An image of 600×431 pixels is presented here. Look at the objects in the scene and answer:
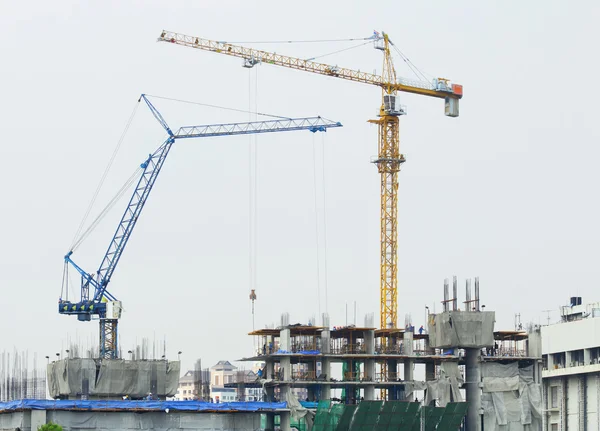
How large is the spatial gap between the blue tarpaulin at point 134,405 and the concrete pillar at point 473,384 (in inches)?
957

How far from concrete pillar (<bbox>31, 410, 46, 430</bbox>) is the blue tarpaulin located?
0.43 meters

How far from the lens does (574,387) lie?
200 m

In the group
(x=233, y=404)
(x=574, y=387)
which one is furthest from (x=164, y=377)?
(x=574, y=387)

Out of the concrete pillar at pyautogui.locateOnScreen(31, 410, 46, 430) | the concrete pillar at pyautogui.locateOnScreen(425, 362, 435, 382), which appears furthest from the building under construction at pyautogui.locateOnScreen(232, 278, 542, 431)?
the concrete pillar at pyautogui.locateOnScreen(31, 410, 46, 430)

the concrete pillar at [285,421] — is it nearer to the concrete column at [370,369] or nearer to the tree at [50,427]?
the concrete column at [370,369]

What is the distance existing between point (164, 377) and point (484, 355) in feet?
133

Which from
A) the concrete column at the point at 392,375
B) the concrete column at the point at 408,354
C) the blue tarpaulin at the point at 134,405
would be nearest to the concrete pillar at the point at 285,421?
the blue tarpaulin at the point at 134,405

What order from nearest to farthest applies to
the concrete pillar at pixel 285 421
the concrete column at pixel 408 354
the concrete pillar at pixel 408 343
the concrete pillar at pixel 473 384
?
the concrete pillar at pixel 285 421 → the concrete pillar at pixel 473 384 → the concrete pillar at pixel 408 343 → the concrete column at pixel 408 354

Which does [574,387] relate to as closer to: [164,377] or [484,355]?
[484,355]

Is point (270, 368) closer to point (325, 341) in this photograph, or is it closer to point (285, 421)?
point (325, 341)

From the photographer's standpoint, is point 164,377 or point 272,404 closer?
point 272,404

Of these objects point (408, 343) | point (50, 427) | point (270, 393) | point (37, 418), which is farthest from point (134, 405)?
point (408, 343)

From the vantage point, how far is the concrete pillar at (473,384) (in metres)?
156

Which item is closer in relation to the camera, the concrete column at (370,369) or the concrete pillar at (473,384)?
the concrete pillar at (473,384)
